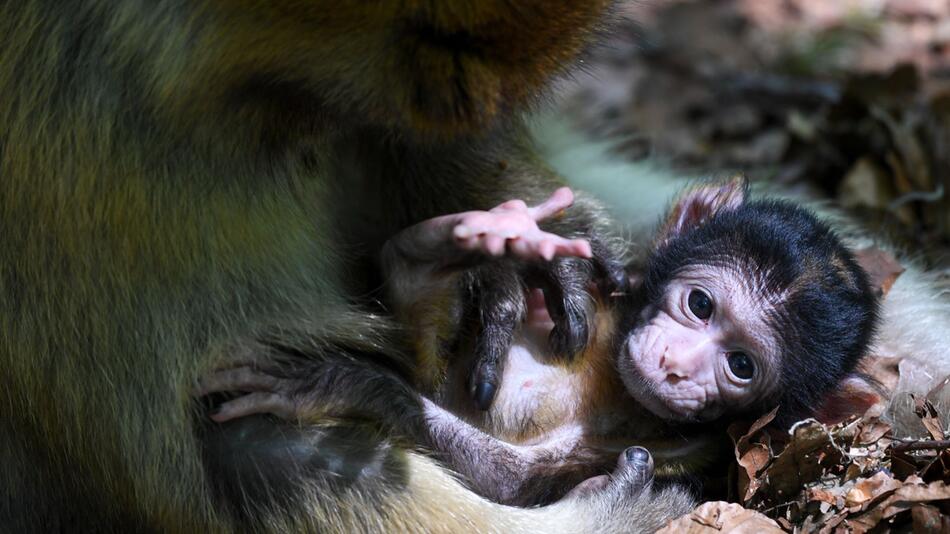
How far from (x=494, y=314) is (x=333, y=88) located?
4.16 ft

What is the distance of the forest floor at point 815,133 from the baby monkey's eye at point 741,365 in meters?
0.15

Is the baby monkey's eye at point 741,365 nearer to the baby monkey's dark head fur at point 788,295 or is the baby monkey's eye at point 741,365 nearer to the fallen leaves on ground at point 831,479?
the baby monkey's dark head fur at point 788,295

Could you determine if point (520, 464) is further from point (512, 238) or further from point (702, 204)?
point (702, 204)

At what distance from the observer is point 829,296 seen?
13.1ft

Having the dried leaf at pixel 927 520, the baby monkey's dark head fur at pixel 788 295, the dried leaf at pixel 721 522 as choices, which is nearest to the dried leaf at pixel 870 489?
the dried leaf at pixel 927 520

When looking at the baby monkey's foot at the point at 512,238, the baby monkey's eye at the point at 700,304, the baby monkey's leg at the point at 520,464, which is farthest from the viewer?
the baby monkey's eye at the point at 700,304

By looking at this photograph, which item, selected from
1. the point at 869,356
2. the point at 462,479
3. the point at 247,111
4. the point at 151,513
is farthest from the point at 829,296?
the point at 151,513

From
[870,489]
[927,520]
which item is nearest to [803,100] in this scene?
[870,489]

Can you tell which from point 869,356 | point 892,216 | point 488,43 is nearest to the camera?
point 488,43

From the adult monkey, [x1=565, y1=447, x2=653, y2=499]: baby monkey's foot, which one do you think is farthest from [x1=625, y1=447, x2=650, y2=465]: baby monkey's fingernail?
the adult monkey

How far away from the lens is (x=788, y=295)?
13.1ft

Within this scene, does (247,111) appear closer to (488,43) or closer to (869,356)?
(488,43)

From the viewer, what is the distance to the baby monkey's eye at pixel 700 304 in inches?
159

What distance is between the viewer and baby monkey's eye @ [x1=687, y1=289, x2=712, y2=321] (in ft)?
13.3
